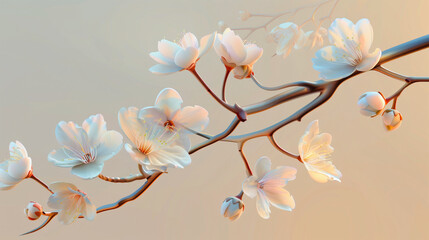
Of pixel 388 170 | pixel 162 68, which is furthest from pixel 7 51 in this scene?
pixel 388 170

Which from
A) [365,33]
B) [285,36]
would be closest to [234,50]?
[365,33]

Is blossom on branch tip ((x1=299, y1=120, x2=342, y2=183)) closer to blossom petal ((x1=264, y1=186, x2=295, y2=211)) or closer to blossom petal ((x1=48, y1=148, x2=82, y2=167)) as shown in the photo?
blossom petal ((x1=264, y1=186, x2=295, y2=211))

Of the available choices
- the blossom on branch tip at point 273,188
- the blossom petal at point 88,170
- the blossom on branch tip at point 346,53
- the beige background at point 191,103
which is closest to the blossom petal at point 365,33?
the blossom on branch tip at point 346,53

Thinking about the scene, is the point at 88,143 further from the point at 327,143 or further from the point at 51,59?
the point at 51,59

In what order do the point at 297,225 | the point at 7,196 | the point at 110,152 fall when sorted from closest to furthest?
the point at 110,152 < the point at 7,196 < the point at 297,225

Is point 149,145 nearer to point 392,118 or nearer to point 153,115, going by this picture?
point 153,115
